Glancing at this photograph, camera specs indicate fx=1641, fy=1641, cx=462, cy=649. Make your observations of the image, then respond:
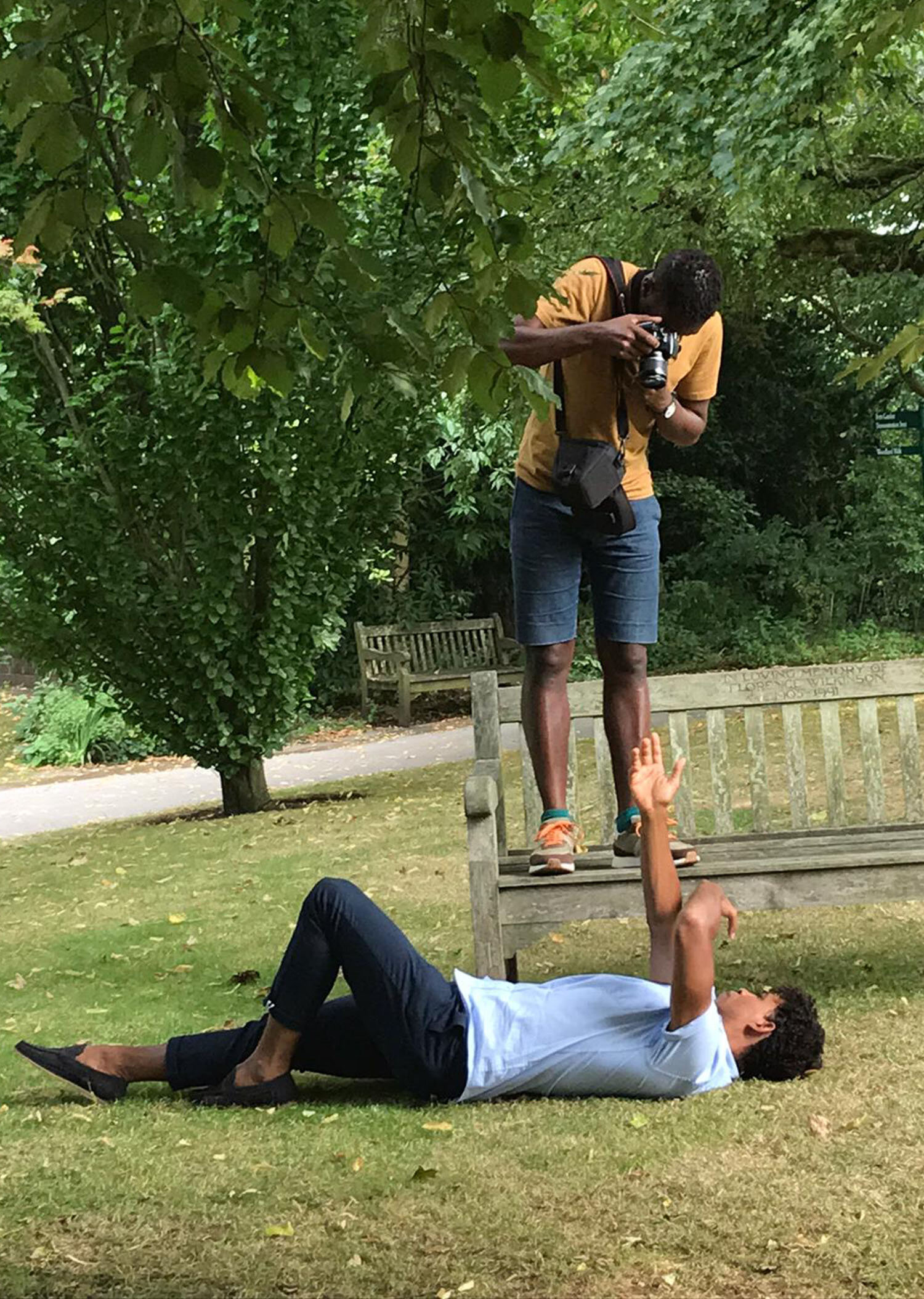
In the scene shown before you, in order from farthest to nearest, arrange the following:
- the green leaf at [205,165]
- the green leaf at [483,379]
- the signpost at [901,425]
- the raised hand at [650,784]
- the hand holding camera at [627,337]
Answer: the signpost at [901,425] < the hand holding camera at [627,337] < the raised hand at [650,784] < the green leaf at [483,379] < the green leaf at [205,165]

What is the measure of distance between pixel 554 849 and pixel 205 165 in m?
2.73

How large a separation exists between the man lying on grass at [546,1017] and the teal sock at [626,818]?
74cm

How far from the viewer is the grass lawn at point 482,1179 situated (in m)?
3.22

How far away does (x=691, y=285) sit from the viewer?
462 cm

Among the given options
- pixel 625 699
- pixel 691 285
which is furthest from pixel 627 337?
pixel 625 699

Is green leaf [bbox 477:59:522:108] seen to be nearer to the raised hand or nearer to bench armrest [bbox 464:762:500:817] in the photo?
the raised hand

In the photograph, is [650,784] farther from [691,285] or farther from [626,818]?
[691,285]

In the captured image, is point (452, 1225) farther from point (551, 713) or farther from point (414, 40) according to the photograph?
point (414, 40)

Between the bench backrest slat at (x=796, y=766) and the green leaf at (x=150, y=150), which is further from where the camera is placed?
the bench backrest slat at (x=796, y=766)

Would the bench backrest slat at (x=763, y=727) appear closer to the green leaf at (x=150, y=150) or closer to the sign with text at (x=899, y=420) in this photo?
the green leaf at (x=150, y=150)

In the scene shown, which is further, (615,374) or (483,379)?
(615,374)

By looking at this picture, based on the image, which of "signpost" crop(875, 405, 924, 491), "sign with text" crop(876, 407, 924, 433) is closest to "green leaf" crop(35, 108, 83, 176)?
"signpost" crop(875, 405, 924, 491)

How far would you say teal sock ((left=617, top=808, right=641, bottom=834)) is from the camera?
5047 mm

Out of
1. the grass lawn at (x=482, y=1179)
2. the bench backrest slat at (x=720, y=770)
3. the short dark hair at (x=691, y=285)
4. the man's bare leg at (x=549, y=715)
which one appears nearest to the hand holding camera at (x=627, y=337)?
the short dark hair at (x=691, y=285)
